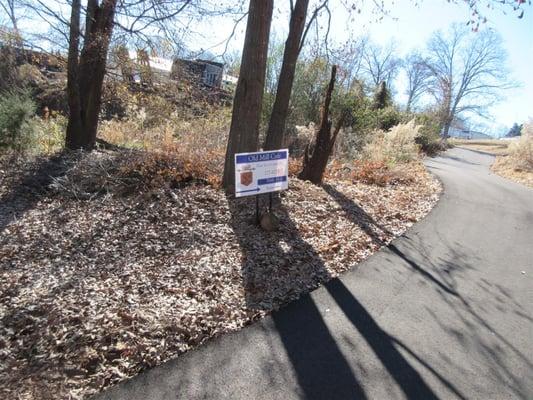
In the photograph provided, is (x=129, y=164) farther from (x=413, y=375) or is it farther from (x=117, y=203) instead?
(x=413, y=375)

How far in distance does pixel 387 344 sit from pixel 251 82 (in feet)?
14.9

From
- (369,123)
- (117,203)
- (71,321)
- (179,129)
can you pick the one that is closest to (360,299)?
(71,321)

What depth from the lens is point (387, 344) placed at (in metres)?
3.37

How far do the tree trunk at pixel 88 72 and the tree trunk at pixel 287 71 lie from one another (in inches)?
170

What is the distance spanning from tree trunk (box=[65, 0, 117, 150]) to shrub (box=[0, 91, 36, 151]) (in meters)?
0.93

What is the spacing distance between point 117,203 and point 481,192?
359 inches

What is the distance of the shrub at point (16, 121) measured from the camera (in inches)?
333

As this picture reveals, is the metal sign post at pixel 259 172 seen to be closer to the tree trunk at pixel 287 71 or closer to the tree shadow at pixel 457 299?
the tree shadow at pixel 457 299

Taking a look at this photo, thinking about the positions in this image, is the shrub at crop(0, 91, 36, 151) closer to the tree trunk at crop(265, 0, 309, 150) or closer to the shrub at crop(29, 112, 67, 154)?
the shrub at crop(29, 112, 67, 154)

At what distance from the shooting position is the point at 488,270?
5.13 m

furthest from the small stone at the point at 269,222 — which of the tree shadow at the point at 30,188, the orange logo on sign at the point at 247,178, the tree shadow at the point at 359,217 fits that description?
the tree shadow at the point at 30,188

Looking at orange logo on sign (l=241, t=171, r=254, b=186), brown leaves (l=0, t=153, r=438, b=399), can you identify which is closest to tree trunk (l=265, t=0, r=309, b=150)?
brown leaves (l=0, t=153, r=438, b=399)

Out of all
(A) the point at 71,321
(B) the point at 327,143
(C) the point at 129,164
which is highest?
(B) the point at 327,143

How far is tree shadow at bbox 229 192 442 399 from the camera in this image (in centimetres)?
290
